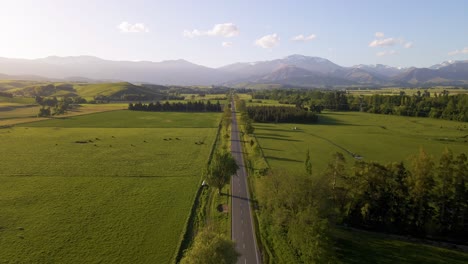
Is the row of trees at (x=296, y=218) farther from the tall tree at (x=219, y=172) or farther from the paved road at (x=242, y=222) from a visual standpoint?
the tall tree at (x=219, y=172)

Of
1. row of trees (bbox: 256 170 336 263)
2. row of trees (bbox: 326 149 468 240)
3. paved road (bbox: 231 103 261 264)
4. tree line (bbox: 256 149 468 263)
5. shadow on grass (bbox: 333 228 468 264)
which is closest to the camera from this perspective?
row of trees (bbox: 256 170 336 263)

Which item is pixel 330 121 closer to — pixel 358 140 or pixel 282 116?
pixel 282 116

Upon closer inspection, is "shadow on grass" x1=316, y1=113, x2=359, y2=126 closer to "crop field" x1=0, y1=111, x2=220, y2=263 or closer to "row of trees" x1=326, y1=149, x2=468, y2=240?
"crop field" x1=0, y1=111, x2=220, y2=263

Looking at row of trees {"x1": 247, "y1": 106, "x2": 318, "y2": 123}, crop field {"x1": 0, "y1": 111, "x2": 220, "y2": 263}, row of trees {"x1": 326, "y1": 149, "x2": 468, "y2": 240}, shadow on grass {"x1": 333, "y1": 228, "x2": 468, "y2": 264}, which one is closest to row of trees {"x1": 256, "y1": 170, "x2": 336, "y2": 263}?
shadow on grass {"x1": 333, "y1": 228, "x2": 468, "y2": 264}

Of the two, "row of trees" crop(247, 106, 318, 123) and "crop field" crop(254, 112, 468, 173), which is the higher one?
"row of trees" crop(247, 106, 318, 123)

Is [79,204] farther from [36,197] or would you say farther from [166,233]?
[166,233]

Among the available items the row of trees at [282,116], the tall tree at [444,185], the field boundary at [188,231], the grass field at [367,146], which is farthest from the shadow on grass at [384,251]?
the row of trees at [282,116]

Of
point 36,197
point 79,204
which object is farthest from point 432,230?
point 36,197
